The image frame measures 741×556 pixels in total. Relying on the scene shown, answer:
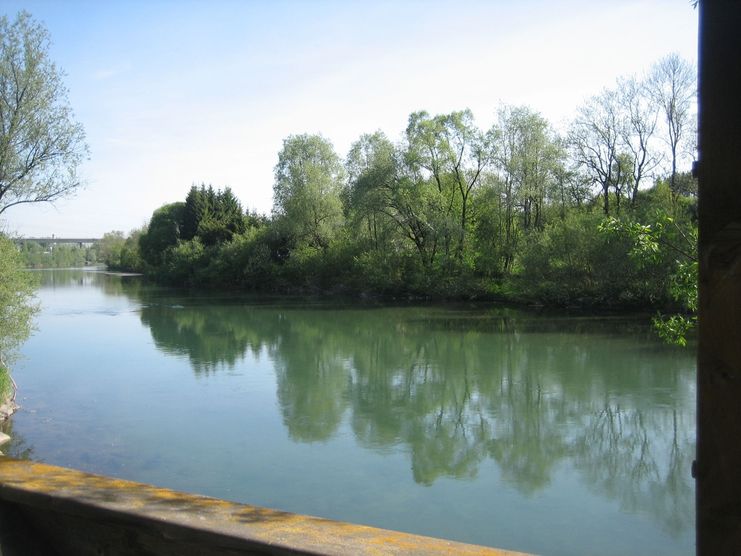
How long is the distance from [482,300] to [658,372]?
1839cm

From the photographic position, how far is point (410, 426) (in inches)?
424

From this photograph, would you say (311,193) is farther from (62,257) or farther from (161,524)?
(62,257)

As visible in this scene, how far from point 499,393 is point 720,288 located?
494 inches

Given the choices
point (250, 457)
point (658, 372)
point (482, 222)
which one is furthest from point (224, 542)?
point (482, 222)

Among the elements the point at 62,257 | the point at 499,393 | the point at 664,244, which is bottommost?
the point at 499,393

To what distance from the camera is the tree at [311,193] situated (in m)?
40.3

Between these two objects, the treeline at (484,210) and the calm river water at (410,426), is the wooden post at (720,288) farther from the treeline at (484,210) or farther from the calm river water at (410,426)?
the treeline at (484,210)

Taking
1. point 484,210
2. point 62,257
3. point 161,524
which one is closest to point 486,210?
point 484,210

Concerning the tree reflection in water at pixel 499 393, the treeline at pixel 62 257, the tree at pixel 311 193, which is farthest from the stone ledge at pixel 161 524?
the treeline at pixel 62 257

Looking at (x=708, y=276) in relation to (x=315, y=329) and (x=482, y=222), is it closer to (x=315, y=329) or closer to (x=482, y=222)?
(x=315, y=329)

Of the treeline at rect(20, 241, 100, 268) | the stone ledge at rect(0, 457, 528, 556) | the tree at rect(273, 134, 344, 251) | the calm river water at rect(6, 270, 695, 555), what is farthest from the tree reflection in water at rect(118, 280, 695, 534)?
the treeline at rect(20, 241, 100, 268)

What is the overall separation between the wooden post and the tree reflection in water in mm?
6977

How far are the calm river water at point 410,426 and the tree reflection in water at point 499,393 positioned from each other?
5 centimetres

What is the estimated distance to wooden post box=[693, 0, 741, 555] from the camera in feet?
2.77
